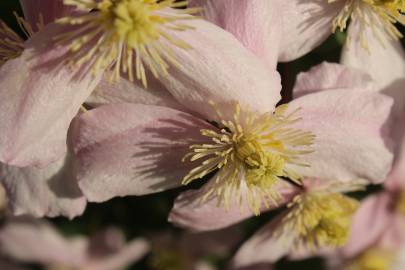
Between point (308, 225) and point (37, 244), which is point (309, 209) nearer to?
point (308, 225)

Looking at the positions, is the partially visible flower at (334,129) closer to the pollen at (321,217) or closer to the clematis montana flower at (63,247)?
the pollen at (321,217)

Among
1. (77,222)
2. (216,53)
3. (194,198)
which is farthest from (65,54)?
(77,222)

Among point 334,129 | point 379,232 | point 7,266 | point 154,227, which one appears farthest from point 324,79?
point 7,266

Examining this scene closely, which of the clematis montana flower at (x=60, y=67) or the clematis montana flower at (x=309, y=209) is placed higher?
the clematis montana flower at (x=60, y=67)

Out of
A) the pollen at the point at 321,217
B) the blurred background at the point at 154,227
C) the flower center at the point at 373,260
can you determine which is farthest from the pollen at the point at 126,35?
the flower center at the point at 373,260

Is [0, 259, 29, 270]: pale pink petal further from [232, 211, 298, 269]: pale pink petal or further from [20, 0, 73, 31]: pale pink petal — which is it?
[20, 0, 73, 31]: pale pink petal

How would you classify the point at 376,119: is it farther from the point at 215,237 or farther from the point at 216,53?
the point at 215,237

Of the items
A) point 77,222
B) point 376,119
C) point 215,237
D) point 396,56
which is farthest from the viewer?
point 77,222
